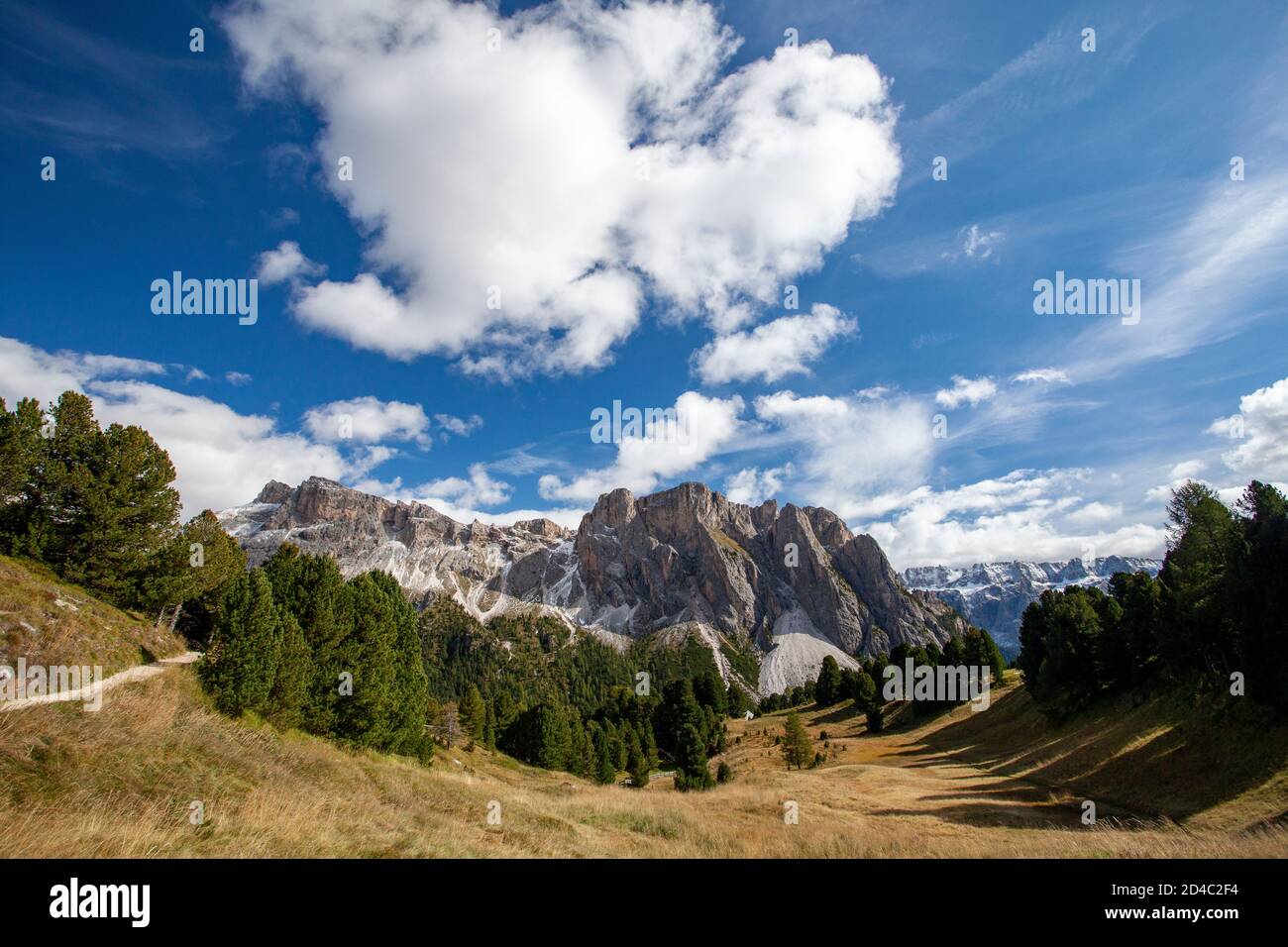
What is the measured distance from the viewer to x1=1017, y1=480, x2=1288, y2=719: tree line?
95.8 feet

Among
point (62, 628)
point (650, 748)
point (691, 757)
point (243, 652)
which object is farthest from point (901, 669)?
point (62, 628)

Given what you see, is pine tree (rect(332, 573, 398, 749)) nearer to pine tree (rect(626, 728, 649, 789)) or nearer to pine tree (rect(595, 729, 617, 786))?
pine tree (rect(626, 728, 649, 789))

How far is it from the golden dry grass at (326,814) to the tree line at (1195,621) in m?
12.2

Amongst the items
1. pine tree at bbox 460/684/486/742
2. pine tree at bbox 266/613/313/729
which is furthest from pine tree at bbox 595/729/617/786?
pine tree at bbox 266/613/313/729

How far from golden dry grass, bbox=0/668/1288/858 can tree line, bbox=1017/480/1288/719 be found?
12.2 meters

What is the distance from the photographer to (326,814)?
14.1 metres

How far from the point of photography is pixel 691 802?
2388 cm

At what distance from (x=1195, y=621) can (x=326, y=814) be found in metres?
50.1

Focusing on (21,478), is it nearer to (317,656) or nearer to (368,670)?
(317,656)

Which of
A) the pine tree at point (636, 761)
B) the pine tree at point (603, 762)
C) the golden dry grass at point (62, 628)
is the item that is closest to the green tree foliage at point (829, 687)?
the pine tree at point (636, 761)
